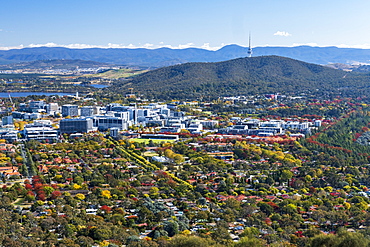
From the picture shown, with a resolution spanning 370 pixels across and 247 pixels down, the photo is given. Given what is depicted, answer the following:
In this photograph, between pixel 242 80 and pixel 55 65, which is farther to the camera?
pixel 55 65

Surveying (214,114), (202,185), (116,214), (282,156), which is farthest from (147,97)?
(116,214)

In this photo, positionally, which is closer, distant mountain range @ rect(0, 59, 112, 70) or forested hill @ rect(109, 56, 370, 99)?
forested hill @ rect(109, 56, 370, 99)

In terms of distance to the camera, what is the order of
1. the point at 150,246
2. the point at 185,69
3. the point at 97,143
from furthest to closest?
the point at 185,69
the point at 97,143
the point at 150,246

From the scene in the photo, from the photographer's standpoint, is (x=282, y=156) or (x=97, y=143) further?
(x=97, y=143)

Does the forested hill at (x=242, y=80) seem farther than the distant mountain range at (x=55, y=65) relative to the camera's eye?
No

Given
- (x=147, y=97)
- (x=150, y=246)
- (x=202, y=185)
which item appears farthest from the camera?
(x=147, y=97)

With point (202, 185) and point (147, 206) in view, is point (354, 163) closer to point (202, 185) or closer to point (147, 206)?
point (202, 185)

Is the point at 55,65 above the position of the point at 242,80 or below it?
above
